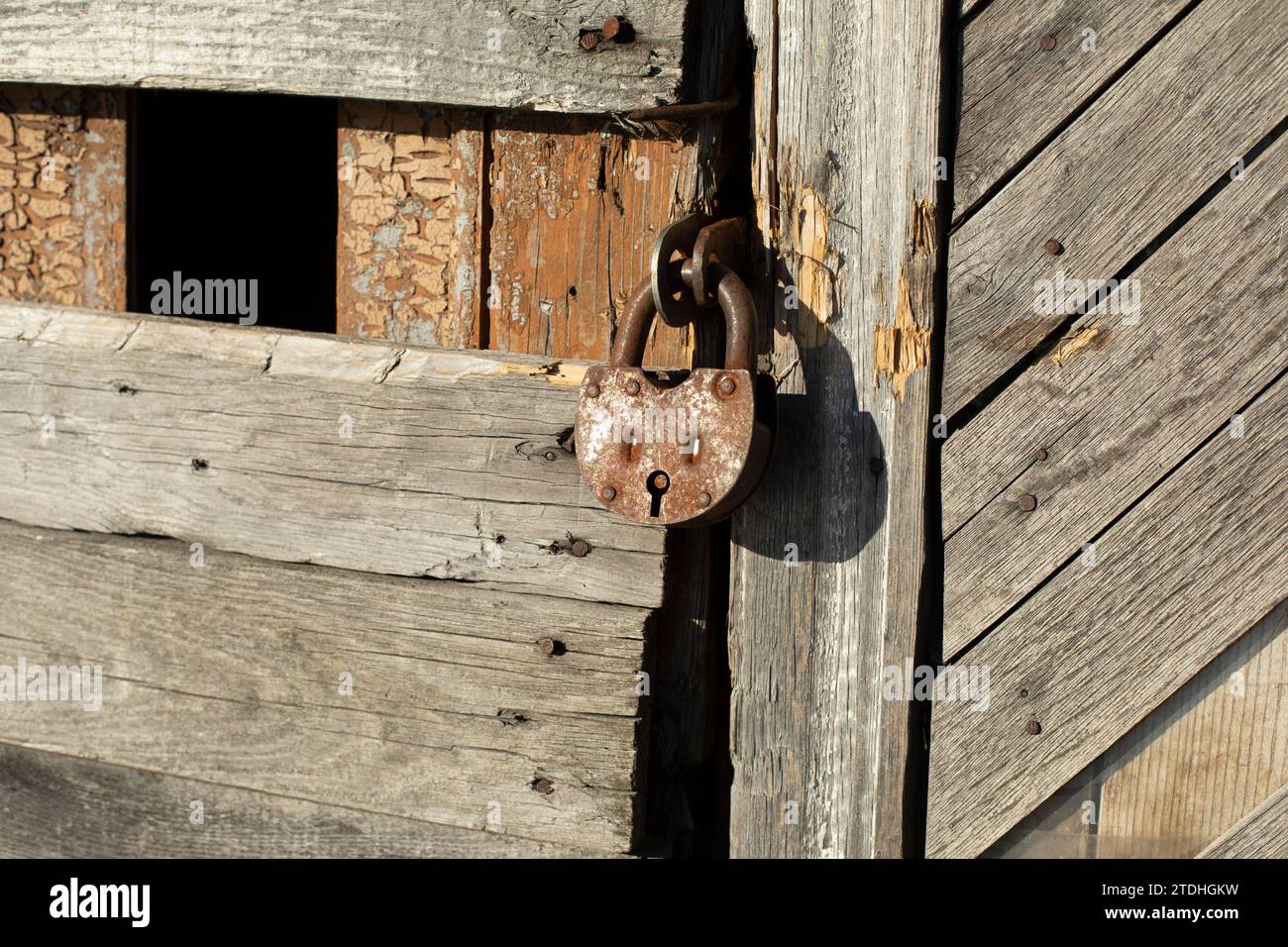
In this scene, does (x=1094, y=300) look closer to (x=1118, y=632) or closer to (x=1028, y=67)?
(x=1028, y=67)

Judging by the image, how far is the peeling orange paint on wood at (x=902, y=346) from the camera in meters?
1.48

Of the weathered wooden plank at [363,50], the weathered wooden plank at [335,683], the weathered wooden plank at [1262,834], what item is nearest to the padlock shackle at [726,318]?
the weathered wooden plank at [363,50]

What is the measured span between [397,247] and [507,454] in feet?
1.44

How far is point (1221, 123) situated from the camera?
1.38 m

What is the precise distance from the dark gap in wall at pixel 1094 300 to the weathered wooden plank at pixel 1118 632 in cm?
23

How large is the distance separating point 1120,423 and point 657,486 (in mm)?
597

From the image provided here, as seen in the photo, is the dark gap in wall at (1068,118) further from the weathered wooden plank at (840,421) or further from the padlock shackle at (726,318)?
the padlock shackle at (726,318)

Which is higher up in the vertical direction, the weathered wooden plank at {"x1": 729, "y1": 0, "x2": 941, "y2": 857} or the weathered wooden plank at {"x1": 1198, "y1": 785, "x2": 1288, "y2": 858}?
the weathered wooden plank at {"x1": 729, "y1": 0, "x2": 941, "y2": 857}

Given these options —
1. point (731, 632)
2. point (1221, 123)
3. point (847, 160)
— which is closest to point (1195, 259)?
point (1221, 123)

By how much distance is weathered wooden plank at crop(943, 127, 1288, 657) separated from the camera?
139 centimetres

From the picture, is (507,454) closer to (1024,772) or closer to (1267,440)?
(1024,772)

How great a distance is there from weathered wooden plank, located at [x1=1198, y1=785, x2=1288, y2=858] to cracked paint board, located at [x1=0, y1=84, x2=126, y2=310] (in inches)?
75.5

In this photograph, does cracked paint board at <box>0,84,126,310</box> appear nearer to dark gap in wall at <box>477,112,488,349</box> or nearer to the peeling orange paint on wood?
dark gap in wall at <box>477,112,488,349</box>

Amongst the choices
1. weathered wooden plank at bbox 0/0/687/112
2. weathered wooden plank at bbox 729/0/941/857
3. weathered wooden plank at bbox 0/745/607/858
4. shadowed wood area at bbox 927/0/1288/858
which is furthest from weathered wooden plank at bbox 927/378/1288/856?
weathered wooden plank at bbox 0/0/687/112
